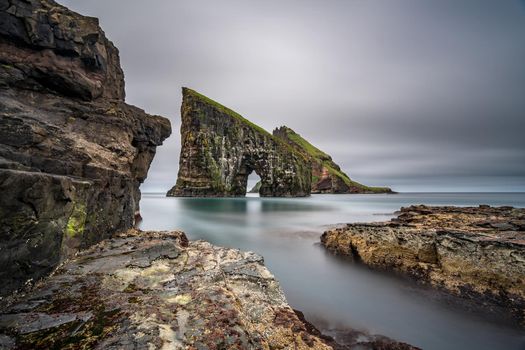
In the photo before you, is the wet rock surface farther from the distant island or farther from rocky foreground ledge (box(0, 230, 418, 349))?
the distant island

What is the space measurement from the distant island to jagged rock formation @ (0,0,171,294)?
55751 mm

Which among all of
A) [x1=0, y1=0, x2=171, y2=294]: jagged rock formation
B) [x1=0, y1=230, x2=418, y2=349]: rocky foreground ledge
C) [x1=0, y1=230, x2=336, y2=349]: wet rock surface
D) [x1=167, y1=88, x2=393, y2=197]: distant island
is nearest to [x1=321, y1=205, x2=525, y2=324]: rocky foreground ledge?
[x1=0, y1=230, x2=418, y2=349]: rocky foreground ledge

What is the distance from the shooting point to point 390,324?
7363mm

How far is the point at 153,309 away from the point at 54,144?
24.9ft

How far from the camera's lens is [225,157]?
236 ft

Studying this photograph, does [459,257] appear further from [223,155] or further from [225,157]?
[225,157]

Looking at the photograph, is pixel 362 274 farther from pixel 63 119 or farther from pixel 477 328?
pixel 63 119

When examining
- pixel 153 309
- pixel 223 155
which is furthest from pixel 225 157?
pixel 153 309

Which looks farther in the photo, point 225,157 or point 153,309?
point 225,157

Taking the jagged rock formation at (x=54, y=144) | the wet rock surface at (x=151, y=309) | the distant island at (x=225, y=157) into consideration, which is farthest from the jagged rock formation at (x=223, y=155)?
the wet rock surface at (x=151, y=309)

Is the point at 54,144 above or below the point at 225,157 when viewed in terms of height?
below

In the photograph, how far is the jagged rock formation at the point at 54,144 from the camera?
490 cm

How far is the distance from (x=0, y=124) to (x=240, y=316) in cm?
917

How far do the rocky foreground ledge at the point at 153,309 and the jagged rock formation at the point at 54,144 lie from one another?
33.0 inches
